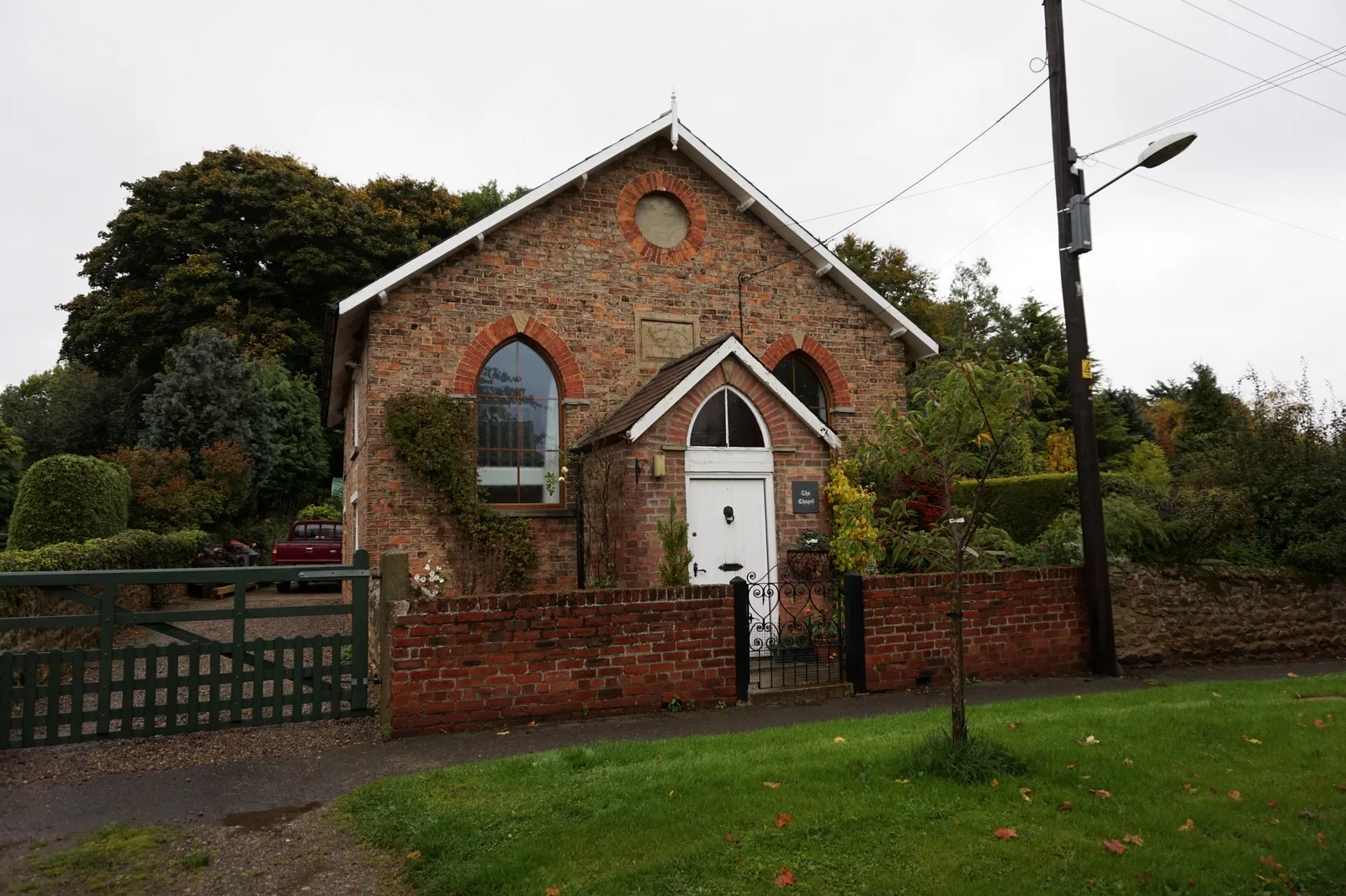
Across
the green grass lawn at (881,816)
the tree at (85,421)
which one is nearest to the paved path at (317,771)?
the green grass lawn at (881,816)

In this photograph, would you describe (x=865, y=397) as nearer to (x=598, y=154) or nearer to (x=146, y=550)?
(x=598, y=154)

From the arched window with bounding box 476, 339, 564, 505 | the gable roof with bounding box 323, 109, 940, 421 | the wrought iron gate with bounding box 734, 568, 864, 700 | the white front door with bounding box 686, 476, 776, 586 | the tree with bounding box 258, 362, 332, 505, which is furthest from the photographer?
the tree with bounding box 258, 362, 332, 505

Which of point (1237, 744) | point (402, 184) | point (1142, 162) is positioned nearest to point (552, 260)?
point (1142, 162)

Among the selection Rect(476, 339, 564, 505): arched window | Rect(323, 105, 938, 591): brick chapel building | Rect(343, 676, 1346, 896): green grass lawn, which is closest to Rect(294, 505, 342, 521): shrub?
Rect(323, 105, 938, 591): brick chapel building

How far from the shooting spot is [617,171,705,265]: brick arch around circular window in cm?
1385

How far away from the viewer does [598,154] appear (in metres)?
13.3

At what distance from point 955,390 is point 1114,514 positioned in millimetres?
7067

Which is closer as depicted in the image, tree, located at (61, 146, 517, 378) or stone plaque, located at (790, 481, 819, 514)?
stone plaque, located at (790, 481, 819, 514)

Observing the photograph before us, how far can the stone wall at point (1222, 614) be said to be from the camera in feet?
34.9

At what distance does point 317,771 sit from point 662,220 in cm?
1030

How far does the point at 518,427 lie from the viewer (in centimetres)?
1295

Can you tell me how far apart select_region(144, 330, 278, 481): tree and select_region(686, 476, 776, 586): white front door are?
2636 cm

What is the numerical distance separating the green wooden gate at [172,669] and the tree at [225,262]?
3081 cm

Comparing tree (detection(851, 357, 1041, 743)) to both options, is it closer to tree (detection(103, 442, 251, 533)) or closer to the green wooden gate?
the green wooden gate
